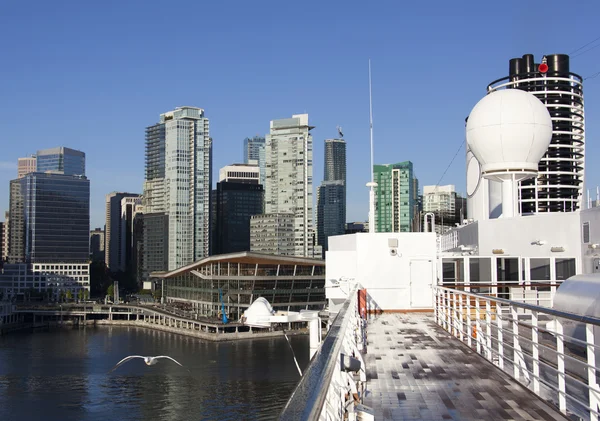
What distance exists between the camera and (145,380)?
186 feet

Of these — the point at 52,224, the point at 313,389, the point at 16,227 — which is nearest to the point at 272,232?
the point at 52,224

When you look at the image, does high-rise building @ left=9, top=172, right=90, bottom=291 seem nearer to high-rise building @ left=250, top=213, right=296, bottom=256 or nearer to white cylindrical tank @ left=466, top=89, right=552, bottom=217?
high-rise building @ left=250, top=213, right=296, bottom=256

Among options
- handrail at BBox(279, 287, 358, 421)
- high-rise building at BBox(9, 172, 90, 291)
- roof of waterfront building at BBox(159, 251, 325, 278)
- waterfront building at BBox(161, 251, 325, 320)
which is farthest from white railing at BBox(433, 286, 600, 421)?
high-rise building at BBox(9, 172, 90, 291)

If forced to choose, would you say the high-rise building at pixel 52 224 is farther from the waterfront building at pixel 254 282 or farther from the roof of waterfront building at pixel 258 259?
the roof of waterfront building at pixel 258 259

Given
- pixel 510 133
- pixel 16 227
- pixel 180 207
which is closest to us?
pixel 510 133

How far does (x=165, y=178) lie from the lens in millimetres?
196125

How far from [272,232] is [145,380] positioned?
124m

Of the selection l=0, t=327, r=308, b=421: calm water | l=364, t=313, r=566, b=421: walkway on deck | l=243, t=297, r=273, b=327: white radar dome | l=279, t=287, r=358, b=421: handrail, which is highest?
l=279, t=287, r=358, b=421: handrail

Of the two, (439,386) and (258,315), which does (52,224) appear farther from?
(439,386)

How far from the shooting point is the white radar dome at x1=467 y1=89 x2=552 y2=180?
1000 inches

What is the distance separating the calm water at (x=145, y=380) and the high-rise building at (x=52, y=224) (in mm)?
83653

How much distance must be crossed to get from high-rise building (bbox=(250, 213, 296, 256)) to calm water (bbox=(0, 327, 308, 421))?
89.9 metres

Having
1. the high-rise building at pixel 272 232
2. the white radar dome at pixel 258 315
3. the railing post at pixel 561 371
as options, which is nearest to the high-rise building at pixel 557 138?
the white radar dome at pixel 258 315

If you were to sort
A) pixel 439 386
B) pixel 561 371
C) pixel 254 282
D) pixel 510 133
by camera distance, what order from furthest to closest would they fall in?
pixel 254 282, pixel 510 133, pixel 439 386, pixel 561 371
